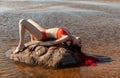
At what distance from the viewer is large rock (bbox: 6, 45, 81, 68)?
7754mm

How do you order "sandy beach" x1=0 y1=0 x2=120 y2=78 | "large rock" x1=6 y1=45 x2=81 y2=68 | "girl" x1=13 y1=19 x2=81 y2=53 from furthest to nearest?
"girl" x1=13 y1=19 x2=81 y2=53, "large rock" x1=6 y1=45 x2=81 y2=68, "sandy beach" x1=0 y1=0 x2=120 y2=78

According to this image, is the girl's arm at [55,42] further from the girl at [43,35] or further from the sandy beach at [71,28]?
the sandy beach at [71,28]

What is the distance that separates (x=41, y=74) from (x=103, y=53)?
7.38 ft

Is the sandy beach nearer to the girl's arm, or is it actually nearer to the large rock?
the large rock

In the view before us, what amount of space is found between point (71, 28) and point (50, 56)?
4.60 meters

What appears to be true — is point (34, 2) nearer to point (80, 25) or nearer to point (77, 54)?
point (80, 25)

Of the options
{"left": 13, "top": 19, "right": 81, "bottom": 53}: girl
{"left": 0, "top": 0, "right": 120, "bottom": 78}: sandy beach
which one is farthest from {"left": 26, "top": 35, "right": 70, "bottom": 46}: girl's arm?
{"left": 0, "top": 0, "right": 120, "bottom": 78}: sandy beach

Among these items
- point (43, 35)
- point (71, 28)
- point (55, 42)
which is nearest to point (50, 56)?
point (55, 42)

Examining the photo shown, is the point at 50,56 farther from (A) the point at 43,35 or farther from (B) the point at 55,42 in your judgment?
(A) the point at 43,35

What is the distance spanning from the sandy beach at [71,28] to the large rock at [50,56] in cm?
16

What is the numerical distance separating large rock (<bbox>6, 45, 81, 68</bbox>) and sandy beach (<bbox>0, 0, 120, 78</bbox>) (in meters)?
0.16

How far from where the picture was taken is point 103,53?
29.2ft

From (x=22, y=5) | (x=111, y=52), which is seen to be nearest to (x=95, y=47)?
(x=111, y=52)

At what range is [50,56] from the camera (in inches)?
307
